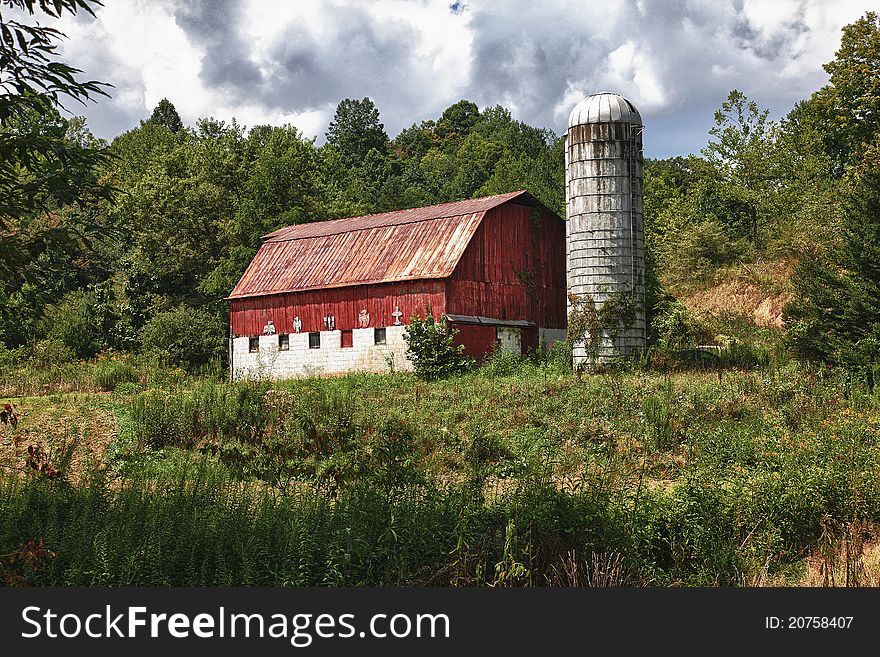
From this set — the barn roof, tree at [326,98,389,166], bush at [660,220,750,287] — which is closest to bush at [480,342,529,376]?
the barn roof

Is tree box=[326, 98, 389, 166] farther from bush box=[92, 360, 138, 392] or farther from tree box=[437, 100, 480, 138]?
bush box=[92, 360, 138, 392]

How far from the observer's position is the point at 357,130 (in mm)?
93250

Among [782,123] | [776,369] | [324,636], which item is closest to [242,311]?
[776,369]

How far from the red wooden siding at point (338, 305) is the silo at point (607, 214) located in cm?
452

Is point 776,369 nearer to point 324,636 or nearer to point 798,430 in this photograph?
point 798,430

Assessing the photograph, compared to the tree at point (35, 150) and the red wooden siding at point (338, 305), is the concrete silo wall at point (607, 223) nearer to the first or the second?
the red wooden siding at point (338, 305)

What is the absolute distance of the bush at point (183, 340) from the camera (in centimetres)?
3844

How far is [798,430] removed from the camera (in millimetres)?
17875

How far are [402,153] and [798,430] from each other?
91862 mm

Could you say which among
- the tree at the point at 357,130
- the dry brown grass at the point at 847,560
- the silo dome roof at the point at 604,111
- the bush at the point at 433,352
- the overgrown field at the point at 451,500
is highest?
the tree at the point at 357,130

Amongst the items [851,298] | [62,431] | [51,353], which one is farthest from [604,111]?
[51,353]

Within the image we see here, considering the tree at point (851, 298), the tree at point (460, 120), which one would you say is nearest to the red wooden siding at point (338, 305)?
the tree at point (851, 298)

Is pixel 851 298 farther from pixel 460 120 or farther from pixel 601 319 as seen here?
pixel 460 120

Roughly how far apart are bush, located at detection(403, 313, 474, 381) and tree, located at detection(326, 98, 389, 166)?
2522 inches
